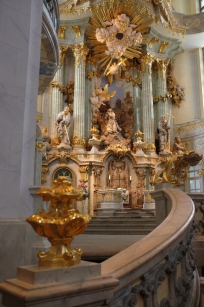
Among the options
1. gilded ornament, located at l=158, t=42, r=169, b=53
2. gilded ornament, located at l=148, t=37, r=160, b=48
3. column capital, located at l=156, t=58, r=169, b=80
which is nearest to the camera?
gilded ornament, located at l=148, t=37, r=160, b=48

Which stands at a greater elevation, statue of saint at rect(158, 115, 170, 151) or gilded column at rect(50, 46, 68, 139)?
gilded column at rect(50, 46, 68, 139)

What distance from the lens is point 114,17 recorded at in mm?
16297

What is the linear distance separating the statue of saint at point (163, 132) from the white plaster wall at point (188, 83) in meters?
1.63

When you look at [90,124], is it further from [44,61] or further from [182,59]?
[44,61]

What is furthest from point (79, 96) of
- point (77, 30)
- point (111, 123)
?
point (77, 30)

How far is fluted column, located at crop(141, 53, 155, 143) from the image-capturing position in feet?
55.5

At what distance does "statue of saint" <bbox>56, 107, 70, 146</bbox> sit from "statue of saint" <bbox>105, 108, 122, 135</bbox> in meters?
2.32

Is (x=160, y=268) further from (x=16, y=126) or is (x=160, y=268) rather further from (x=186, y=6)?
(x=186, y=6)

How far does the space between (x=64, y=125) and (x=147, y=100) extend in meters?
5.21

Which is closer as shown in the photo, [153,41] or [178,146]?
[178,146]

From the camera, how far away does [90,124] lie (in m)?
16.9

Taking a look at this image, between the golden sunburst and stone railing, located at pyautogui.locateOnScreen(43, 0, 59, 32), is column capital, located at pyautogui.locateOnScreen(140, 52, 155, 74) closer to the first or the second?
the golden sunburst

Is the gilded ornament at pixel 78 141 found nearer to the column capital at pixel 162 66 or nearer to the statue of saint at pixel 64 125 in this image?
the statue of saint at pixel 64 125

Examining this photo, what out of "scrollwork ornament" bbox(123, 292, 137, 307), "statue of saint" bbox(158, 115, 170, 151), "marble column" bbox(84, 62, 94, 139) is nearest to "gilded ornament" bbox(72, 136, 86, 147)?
"marble column" bbox(84, 62, 94, 139)
